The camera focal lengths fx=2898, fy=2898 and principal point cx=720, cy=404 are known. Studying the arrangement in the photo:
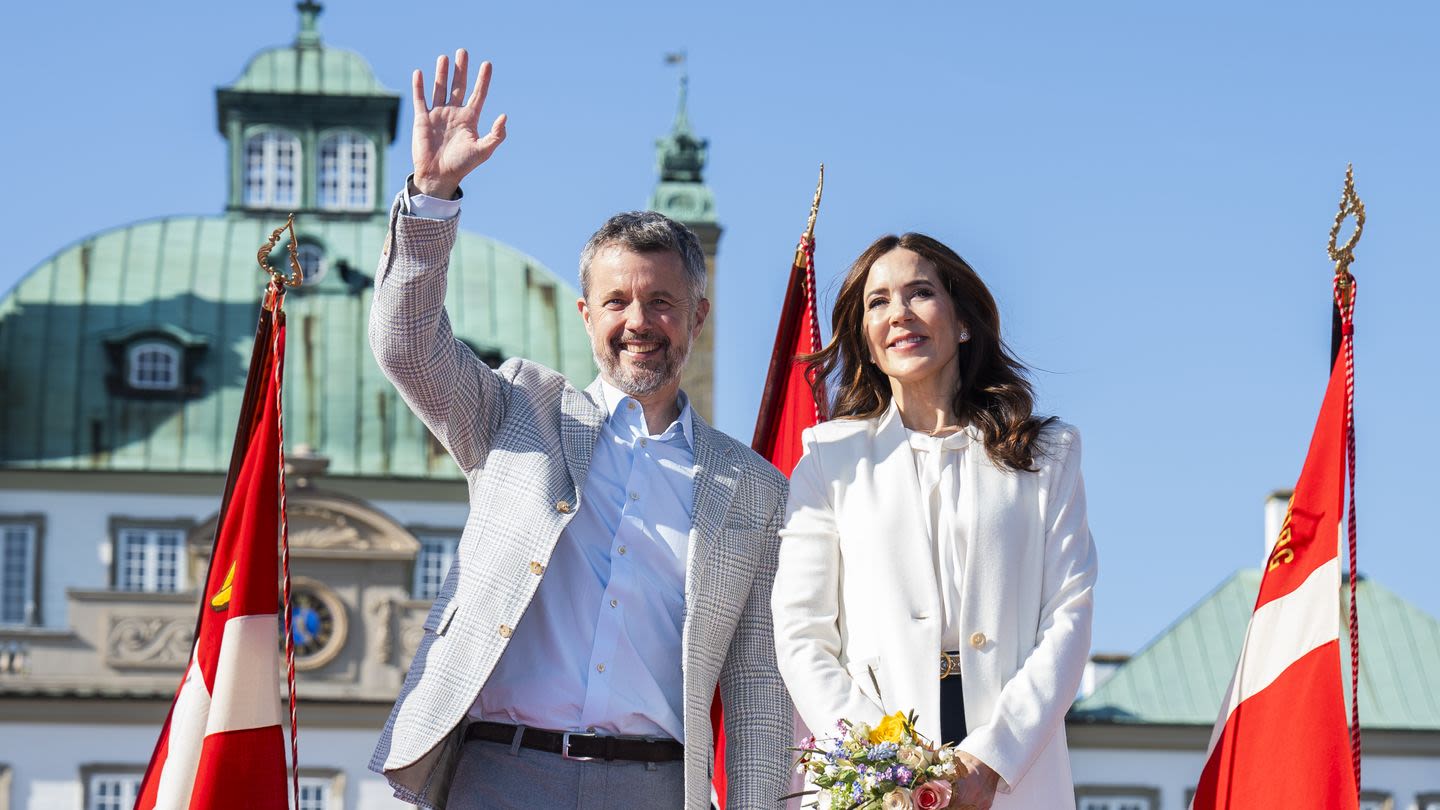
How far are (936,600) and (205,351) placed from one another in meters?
41.1

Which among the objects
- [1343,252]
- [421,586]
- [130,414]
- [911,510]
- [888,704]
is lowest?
[888,704]

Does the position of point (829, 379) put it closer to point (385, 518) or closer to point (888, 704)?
point (888, 704)

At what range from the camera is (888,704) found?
25.2 ft

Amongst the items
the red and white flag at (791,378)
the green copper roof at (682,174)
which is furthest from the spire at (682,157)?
the red and white flag at (791,378)

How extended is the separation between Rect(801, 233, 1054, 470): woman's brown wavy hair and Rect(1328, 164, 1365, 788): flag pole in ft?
5.62

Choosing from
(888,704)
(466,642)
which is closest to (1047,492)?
(888,704)

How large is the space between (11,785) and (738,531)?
35.7 metres

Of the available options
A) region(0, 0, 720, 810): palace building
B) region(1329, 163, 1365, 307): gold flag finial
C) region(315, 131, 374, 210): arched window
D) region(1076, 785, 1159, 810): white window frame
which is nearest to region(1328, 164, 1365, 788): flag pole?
region(1329, 163, 1365, 307): gold flag finial

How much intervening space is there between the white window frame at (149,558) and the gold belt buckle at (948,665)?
39467 mm

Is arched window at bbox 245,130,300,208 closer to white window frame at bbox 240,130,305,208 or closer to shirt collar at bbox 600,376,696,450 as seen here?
white window frame at bbox 240,130,305,208

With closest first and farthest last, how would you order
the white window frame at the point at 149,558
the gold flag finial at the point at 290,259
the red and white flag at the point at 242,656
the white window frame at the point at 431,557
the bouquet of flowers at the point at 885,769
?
the bouquet of flowers at the point at 885,769, the gold flag finial at the point at 290,259, the red and white flag at the point at 242,656, the white window frame at the point at 431,557, the white window frame at the point at 149,558

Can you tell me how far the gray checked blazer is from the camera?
787cm

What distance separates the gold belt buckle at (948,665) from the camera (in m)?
7.70

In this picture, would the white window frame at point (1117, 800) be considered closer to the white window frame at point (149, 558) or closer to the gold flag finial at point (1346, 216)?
the white window frame at point (149, 558)
